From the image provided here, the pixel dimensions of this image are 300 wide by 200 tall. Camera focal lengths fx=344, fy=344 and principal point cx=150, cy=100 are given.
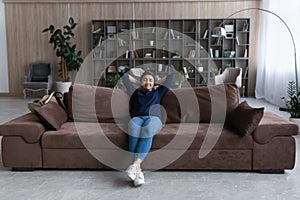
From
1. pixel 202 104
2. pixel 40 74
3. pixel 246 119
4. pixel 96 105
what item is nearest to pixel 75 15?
pixel 40 74

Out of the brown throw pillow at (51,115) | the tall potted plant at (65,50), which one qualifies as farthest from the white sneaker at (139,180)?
the tall potted plant at (65,50)

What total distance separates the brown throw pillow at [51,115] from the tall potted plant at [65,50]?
506 centimetres

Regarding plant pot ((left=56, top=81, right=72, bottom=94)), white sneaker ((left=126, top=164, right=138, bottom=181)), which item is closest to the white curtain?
plant pot ((left=56, top=81, right=72, bottom=94))

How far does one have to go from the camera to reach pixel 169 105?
3766mm

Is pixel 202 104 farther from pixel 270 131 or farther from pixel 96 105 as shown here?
pixel 96 105

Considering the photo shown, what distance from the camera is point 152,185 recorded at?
3.02 m

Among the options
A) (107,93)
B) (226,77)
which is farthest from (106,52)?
(107,93)

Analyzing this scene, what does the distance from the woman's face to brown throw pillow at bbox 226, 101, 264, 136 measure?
0.91 m

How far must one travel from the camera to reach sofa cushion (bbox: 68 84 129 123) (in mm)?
3791

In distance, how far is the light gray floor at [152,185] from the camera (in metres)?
2.79

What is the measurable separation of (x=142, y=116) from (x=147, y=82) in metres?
0.37

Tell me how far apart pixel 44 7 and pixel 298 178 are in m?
7.91

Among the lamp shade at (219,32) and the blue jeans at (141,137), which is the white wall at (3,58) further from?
the blue jeans at (141,137)

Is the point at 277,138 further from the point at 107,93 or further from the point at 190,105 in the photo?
the point at 107,93
